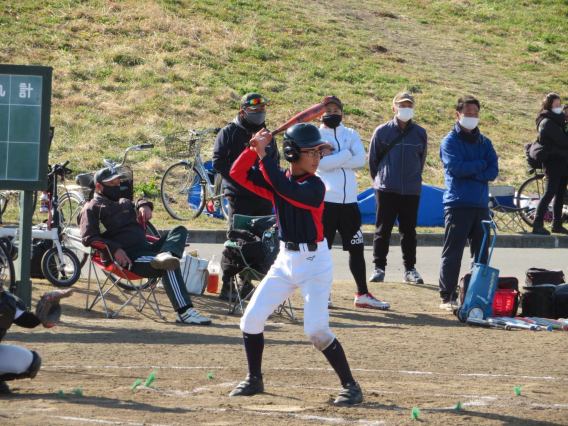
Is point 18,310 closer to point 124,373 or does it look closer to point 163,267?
point 124,373

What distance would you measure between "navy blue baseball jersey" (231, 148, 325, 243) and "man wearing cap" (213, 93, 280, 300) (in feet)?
10.00

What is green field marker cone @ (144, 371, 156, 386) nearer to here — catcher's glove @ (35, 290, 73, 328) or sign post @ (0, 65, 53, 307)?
catcher's glove @ (35, 290, 73, 328)

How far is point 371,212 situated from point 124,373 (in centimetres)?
944

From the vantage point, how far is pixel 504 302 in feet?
27.3

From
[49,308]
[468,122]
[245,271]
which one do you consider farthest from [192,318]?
[468,122]

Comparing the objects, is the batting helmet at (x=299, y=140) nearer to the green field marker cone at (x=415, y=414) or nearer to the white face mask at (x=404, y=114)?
the green field marker cone at (x=415, y=414)

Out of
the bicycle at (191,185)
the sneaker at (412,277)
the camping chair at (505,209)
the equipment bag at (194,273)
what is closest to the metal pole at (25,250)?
the equipment bag at (194,273)

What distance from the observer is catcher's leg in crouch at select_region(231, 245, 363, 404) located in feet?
17.3

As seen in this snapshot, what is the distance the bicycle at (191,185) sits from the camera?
1523cm

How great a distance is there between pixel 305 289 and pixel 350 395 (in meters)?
0.70

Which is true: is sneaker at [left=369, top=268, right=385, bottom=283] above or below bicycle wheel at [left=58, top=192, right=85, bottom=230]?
below

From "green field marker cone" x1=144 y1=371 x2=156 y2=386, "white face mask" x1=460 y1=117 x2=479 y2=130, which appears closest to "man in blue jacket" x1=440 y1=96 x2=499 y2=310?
"white face mask" x1=460 y1=117 x2=479 y2=130

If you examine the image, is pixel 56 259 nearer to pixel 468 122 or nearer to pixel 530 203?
pixel 468 122

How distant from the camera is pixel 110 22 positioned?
→ 2759 cm
